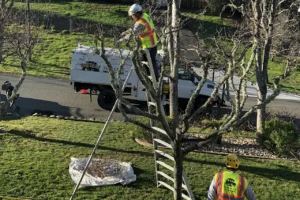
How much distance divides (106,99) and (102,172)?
8439mm

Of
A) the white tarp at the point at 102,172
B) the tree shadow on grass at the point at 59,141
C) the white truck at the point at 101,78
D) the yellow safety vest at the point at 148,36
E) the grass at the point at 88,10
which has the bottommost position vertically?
the white tarp at the point at 102,172

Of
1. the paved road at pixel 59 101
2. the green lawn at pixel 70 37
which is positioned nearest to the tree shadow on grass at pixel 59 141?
the paved road at pixel 59 101

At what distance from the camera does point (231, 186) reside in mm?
6809

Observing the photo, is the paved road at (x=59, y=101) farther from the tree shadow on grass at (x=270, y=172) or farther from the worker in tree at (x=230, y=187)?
the worker in tree at (x=230, y=187)

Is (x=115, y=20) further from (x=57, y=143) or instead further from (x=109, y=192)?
(x=109, y=192)

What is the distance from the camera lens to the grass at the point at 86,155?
10008 millimetres

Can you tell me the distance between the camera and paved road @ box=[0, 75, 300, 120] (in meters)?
18.4

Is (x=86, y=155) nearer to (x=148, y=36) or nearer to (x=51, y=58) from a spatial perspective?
(x=148, y=36)

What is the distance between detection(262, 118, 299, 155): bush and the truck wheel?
24.2 feet

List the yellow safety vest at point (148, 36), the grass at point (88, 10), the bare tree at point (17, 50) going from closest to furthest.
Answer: the yellow safety vest at point (148, 36) → the bare tree at point (17, 50) → the grass at point (88, 10)

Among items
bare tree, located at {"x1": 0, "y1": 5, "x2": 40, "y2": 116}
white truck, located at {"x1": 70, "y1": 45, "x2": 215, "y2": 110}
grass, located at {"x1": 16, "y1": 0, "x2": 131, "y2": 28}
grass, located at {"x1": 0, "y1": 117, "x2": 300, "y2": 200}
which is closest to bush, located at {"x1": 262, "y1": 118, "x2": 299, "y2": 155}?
grass, located at {"x1": 0, "y1": 117, "x2": 300, "y2": 200}

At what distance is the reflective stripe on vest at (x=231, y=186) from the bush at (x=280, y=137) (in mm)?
6242

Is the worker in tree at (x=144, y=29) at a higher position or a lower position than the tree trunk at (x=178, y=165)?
higher

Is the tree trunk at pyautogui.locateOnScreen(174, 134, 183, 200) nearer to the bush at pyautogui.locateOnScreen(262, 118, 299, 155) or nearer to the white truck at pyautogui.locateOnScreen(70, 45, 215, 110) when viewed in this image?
the bush at pyautogui.locateOnScreen(262, 118, 299, 155)
